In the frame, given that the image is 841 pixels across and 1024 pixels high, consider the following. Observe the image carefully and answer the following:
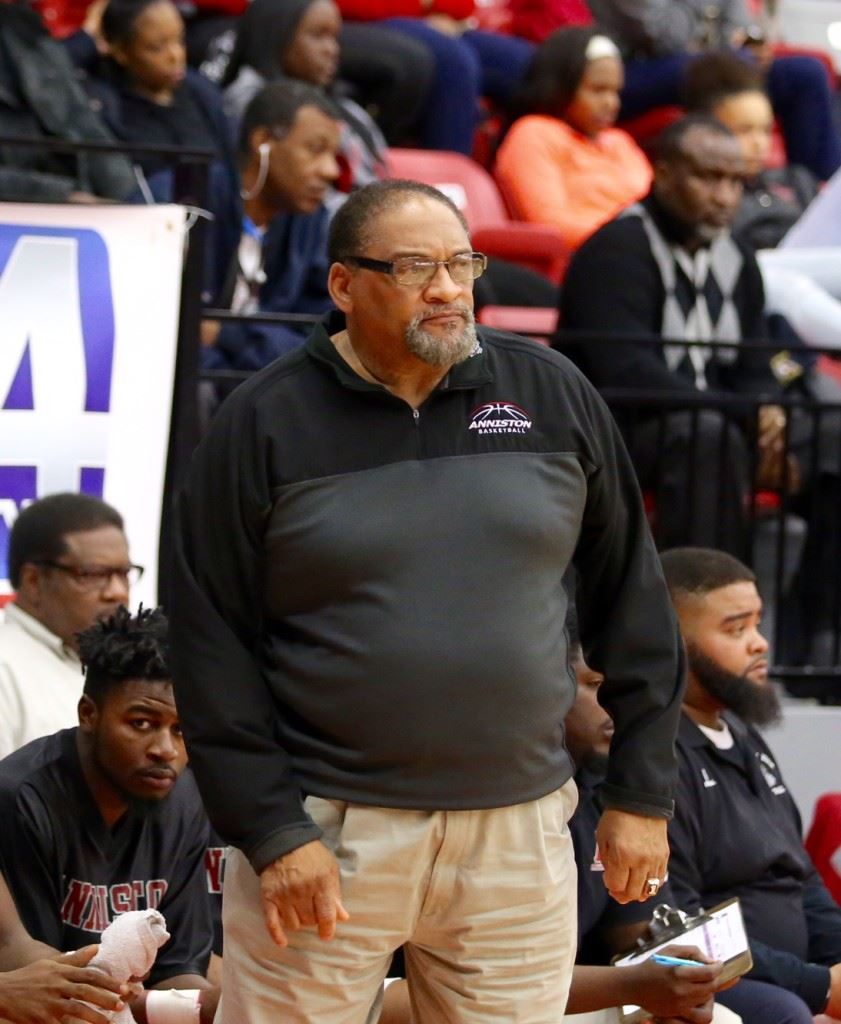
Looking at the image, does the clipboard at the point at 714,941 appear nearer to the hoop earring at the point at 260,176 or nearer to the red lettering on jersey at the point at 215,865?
the red lettering on jersey at the point at 215,865

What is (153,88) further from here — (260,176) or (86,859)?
(86,859)

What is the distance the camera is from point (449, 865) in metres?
3.07

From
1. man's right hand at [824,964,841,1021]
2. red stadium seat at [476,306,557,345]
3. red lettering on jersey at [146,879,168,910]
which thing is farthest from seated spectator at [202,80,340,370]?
man's right hand at [824,964,841,1021]

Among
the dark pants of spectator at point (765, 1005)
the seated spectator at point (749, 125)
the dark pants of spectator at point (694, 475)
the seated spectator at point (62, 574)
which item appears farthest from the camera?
the seated spectator at point (749, 125)

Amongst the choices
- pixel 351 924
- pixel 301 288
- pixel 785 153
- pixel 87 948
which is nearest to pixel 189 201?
pixel 301 288

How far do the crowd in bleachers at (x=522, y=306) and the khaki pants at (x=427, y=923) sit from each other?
501mm

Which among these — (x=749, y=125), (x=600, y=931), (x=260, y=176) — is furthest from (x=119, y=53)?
(x=600, y=931)

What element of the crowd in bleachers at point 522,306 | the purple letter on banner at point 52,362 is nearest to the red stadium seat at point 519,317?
the crowd in bleachers at point 522,306

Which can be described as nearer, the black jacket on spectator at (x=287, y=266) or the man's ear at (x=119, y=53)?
the black jacket on spectator at (x=287, y=266)

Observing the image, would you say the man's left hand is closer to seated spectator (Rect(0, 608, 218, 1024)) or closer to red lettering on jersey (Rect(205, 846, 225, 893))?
seated spectator (Rect(0, 608, 218, 1024))

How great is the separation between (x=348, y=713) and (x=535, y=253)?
225 inches

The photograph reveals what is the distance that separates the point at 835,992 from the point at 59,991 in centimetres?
214

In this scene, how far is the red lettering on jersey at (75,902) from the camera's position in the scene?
3.99m

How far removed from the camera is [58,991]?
3473 mm
